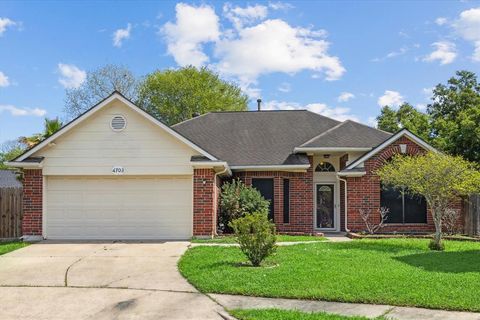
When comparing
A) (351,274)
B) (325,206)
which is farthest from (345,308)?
(325,206)

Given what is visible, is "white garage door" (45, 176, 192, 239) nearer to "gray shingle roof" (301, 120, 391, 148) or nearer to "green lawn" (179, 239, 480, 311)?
"green lawn" (179, 239, 480, 311)

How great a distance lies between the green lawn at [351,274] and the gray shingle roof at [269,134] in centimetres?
692

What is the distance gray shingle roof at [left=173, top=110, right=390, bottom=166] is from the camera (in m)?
19.8

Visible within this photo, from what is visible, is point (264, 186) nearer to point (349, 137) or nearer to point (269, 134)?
point (269, 134)

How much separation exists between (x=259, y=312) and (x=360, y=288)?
2.12 metres

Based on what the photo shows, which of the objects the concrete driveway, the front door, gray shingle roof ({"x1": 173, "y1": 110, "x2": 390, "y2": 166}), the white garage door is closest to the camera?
the concrete driveway

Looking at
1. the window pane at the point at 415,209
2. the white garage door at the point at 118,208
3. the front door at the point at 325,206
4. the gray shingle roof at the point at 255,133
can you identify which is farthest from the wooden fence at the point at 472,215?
the white garage door at the point at 118,208

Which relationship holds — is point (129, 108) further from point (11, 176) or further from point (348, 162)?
point (11, 176)

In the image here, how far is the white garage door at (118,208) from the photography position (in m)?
16.6

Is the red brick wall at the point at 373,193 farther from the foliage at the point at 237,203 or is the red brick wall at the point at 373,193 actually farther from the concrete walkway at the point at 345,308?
the concrete walkway at the point at 345,308

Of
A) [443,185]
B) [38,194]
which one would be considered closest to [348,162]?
[443,185]

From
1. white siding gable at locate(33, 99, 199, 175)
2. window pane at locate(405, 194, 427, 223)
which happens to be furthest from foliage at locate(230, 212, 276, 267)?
window pane at locate(405, 194, 427, 223)

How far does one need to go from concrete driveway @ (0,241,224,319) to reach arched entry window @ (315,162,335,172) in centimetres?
913

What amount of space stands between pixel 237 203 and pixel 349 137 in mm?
5743
